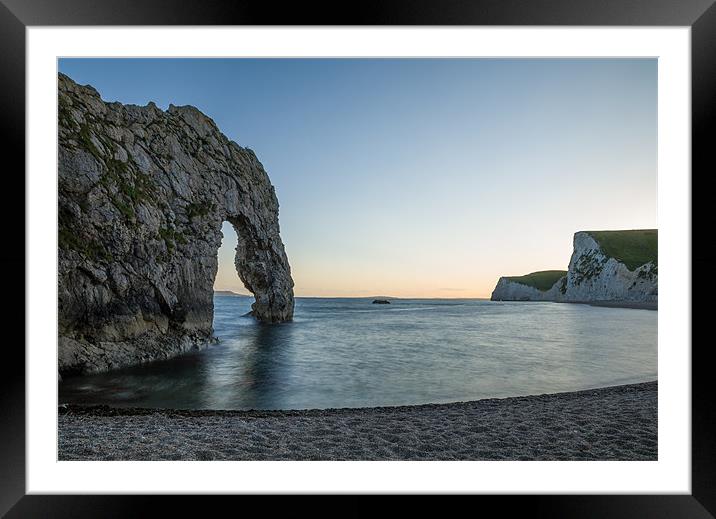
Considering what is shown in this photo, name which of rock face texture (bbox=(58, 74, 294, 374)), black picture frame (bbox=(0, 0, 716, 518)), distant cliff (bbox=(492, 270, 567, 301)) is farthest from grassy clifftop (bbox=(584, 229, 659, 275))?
black picture frame (bbox=(0, 0, 716, 518))

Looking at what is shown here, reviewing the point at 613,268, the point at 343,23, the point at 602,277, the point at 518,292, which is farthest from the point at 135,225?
the point at 518,292

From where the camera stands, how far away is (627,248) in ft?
184

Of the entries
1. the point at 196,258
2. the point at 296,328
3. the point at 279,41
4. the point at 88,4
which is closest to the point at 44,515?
the point at 88,4

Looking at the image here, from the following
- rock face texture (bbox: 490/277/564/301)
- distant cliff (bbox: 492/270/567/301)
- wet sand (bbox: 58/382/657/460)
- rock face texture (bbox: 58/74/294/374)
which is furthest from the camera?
distant cliff (bbox: 492/270/567/301)

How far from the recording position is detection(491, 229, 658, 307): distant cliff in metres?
50.7

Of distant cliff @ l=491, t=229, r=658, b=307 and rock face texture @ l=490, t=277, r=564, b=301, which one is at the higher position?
distant cliff @ l=491, t=229, r=658, b=307

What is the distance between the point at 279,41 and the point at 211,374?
11.1 metres

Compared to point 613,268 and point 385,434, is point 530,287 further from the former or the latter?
point 385,434

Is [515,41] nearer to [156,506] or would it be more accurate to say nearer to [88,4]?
[88,4]

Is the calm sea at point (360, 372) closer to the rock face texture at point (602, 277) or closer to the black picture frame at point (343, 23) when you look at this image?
the black picture frame at point (343, 23)

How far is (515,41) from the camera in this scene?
229 cm

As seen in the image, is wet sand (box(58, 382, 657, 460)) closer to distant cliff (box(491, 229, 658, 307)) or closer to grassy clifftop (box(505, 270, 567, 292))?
distant cliff (box(491, 229, 658, 307))

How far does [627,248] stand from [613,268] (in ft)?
19.2

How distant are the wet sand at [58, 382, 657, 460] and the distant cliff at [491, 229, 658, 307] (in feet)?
174
